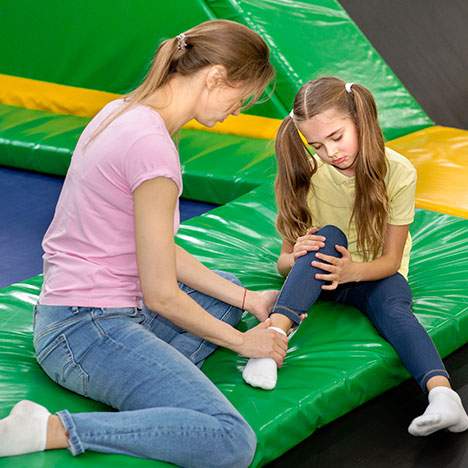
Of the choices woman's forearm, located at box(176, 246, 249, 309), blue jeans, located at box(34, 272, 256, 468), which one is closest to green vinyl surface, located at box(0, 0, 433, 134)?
woman's forearm, located at box(176, 246, 249, 309)

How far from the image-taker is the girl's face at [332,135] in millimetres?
2760

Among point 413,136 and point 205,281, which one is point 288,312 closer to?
point 205,281

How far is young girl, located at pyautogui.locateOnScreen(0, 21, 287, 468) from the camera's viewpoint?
2.23m

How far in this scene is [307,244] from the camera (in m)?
2.79

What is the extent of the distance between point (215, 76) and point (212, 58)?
0.13ft

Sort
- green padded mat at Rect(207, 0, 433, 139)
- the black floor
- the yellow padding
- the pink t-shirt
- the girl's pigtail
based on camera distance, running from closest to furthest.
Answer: the pink t-shirt
the black floor
the girl's pigtail
the yellow padding
green padded mat at Rect(207, 0, 433, 139)

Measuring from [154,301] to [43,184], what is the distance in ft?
7.80

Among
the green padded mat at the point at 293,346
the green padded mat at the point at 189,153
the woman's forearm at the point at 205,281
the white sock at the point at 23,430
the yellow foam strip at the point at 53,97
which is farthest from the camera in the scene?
the yellow foam strip at the point at 53,97

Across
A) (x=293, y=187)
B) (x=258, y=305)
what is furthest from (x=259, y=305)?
(x=293, y=187)

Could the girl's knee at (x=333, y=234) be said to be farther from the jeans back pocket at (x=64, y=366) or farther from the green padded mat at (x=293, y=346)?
the jeans back pocket at (x=64, y=366)

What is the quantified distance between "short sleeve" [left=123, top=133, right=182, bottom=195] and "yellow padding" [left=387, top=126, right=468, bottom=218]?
5.41 feet

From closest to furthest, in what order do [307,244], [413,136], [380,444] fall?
1. [380,444]
2. [307,244]
3. [413,136]

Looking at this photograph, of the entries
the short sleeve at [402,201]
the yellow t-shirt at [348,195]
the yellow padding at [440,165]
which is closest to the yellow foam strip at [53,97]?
the yellow padding at [440,165]

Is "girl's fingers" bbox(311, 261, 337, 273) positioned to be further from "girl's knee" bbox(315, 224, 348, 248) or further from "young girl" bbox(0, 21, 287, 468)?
"young girl" bbox(0, 21, 287, 468)
